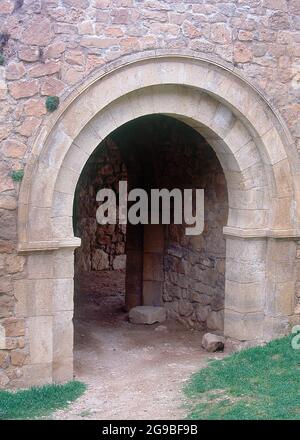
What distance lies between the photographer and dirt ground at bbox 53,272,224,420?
661 cm

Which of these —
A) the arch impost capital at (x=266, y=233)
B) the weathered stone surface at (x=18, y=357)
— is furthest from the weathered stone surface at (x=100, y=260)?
the weathered stone surface at (x=18, y=357)

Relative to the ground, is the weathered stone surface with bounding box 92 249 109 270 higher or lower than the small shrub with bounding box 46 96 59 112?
lower

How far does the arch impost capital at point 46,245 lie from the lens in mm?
6625

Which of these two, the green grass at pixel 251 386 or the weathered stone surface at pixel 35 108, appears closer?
the green grass at pixel 251 386

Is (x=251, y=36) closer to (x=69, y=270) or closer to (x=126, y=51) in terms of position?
(x=126, y=51)

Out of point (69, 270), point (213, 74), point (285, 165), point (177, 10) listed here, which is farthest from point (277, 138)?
point (69, 270)

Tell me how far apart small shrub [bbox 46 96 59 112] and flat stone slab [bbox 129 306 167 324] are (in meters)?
4.29

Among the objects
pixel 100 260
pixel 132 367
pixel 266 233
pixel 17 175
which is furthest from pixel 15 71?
pixel 100 260

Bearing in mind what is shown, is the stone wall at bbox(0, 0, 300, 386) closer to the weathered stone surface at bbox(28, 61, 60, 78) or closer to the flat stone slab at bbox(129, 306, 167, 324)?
the weathered stone surface at bbox(28, 61, 60, 78)

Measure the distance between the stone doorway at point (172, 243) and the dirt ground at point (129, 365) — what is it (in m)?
0.36

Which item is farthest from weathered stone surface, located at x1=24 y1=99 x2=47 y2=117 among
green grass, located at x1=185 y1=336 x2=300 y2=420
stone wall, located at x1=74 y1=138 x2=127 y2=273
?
stone wall, located at x1=74 y1=138 x2=127 y2=273

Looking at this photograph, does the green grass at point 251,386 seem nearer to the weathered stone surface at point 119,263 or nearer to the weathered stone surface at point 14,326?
the weathered stone surface at point 14,326

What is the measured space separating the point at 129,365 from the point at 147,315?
77.0 inches

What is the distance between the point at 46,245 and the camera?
6.74 meters
